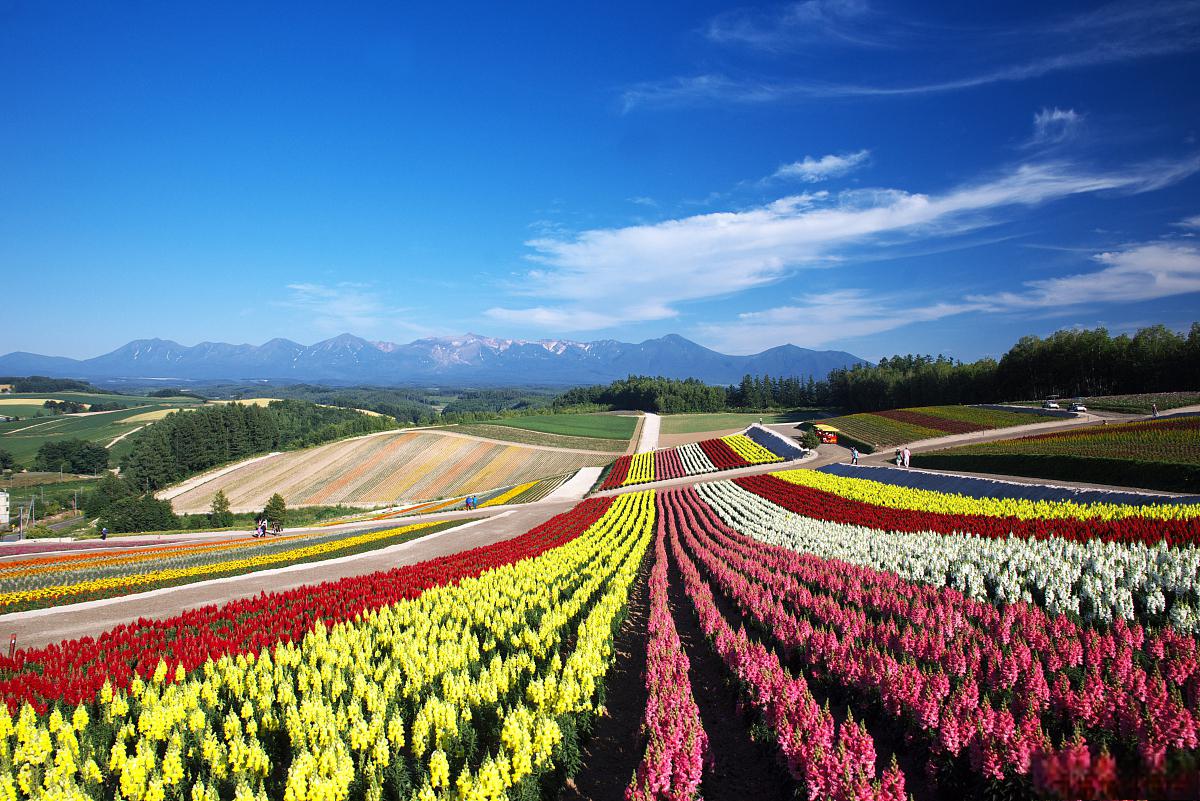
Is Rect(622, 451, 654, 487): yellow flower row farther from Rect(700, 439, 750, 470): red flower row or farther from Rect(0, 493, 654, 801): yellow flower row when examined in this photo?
Rect(0, 493, 654, 801): yellow flower row

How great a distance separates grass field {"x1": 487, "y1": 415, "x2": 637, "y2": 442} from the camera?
319 ft

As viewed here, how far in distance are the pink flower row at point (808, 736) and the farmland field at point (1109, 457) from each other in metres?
25.9

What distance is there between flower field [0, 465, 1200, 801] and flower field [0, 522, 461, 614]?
6.51m

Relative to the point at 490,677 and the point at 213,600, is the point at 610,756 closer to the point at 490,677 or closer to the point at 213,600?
the point at 490,677

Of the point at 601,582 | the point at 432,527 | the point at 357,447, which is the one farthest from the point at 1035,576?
the point at 357,447

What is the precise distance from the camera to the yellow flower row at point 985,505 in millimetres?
Result: 17609

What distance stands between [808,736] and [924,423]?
64.2m

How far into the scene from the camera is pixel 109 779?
745cm

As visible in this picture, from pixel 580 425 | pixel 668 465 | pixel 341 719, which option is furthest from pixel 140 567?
pixel 580 425

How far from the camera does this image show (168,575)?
2078 centimetres

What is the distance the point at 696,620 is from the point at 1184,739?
10021 millimetres

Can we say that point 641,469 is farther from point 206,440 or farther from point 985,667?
point 206,440

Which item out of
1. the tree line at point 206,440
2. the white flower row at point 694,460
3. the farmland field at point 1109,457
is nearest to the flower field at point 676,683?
the farmland field at point 1109,457

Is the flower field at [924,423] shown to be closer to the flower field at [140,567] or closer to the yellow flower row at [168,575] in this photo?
the flower field at [140,567]
